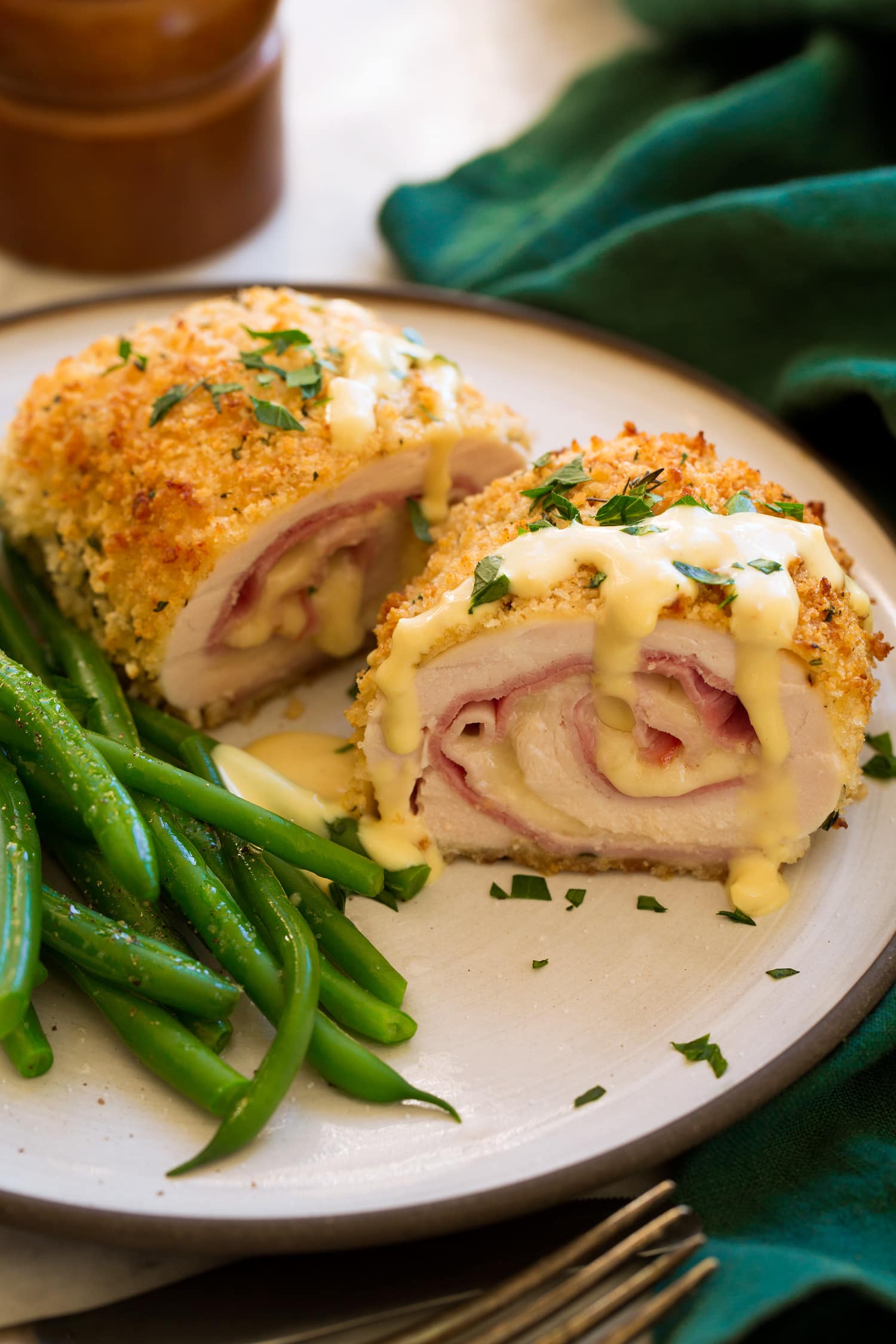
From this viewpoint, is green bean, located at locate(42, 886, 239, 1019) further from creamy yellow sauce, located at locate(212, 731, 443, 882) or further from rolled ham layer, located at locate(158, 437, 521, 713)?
rolled ham layer, located at locate(158, 437, 521, 713)

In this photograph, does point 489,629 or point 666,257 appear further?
point 666,257

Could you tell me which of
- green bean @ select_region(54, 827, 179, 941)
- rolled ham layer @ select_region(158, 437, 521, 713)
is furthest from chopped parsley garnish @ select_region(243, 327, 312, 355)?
green bean @ select_region(54, 827, 179, 941)

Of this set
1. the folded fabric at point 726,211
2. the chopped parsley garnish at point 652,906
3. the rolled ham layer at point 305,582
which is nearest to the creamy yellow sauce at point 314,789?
the rolled ham layer at point 305,582

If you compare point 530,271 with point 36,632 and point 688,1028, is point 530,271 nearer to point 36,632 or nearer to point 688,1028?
point 36,632

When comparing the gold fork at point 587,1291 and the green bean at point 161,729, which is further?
the green bean at point 161,729

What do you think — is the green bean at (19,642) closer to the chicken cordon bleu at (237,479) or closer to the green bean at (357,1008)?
the chicken cordon bleu at (237,479)

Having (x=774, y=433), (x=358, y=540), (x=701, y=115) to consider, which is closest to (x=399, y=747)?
(x=358, y=540)
